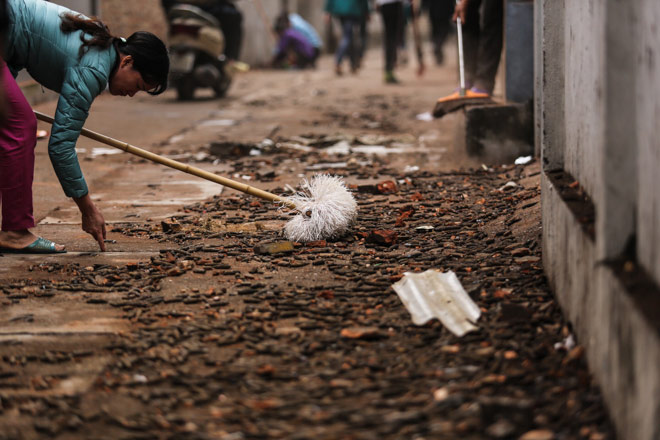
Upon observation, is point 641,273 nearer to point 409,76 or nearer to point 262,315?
point 262,315

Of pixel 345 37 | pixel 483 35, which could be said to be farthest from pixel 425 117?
pixel 345 37

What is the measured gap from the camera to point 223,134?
8156 mm

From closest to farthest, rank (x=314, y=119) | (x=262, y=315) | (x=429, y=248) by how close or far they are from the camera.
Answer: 1. (x=262, y=315)
2. (x=429, y=248)
3. (x=314, y=119)

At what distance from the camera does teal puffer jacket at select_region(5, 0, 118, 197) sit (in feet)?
12.4

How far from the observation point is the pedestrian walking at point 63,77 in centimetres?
380

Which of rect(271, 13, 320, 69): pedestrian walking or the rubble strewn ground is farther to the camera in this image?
rect(271, 13, 320, 69): pedestrian walking

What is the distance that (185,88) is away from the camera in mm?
10953

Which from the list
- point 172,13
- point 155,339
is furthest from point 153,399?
point 172,13

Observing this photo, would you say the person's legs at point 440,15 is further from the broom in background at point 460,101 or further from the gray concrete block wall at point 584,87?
the gray concrete block wall at point 584,87

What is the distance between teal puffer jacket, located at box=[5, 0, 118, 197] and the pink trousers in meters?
0.14

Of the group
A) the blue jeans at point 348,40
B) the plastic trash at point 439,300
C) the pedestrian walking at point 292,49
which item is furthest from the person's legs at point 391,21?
the plastic trash at point 439,300

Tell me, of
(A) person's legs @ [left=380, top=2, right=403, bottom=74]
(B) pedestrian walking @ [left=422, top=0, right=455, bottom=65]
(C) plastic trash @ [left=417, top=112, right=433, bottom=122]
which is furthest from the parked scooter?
(B) pedestrian walking @ [left=422, top=0, right=455, bottom=65]

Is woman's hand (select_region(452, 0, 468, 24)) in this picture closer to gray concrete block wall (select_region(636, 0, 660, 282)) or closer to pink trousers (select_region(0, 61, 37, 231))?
pink trousers (select_region(0, 61, 37, 231))

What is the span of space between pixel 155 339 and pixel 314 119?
662 cm
